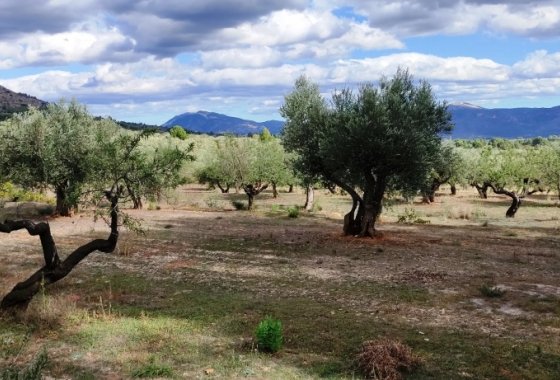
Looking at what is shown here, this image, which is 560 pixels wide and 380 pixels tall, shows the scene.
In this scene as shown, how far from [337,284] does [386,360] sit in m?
8.52

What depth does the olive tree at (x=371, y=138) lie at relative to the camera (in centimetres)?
2720

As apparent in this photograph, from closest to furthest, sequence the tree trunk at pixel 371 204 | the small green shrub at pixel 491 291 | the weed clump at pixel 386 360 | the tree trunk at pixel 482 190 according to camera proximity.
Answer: the weed clump at pixel 386 360 → the small green shrub at pixel 491 291 → the tree trunk at pixel 371 204 → the tree trunk at pixel 482 190

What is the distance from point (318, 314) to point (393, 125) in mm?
14866

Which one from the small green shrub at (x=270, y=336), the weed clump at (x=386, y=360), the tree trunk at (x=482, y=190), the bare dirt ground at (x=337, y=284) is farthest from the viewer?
the tree trunk at (x=482, y=190)

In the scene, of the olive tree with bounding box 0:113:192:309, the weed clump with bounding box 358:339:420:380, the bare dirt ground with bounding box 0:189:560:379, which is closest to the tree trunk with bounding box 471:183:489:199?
the bare dirt ground with bounding box 0:189:560:379

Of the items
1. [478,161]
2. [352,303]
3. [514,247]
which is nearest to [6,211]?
[352,303]

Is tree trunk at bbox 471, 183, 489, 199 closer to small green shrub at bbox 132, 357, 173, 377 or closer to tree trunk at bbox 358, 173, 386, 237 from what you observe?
tree trunk at bbox 358, 173, 386, 237

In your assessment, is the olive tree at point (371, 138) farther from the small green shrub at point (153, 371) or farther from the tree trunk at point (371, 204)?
the small green shrub at point (153, 371)

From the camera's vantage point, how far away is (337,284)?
63.5ft

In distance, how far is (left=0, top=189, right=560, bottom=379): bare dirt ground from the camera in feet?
41.2

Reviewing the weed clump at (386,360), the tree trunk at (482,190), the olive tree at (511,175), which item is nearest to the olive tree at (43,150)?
the weed clump at (386,360)

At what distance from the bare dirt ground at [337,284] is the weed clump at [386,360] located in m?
0.39

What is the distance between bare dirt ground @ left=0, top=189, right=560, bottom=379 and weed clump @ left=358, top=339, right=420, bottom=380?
39 centimetres

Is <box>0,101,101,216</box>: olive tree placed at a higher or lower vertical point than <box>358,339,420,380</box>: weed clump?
higher
